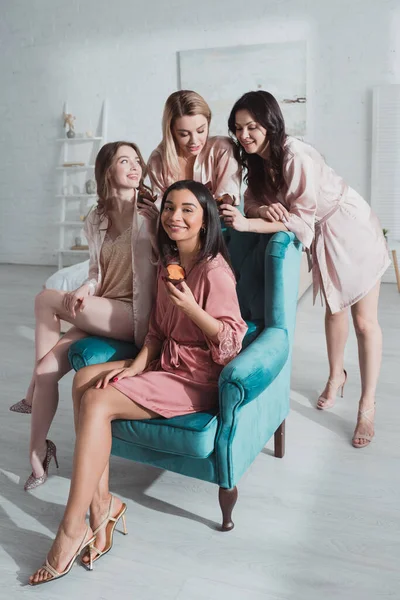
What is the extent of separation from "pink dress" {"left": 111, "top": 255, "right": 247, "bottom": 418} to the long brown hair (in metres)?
0.53

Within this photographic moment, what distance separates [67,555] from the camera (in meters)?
1.75

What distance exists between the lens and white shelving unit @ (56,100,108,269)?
6.36 metres

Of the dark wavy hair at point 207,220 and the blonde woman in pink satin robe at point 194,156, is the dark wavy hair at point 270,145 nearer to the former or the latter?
the blonde woman in pink satin robe at point 194,156

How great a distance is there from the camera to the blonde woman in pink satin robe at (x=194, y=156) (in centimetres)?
221

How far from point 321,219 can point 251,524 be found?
47.2 inches

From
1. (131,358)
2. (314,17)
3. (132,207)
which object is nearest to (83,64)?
(314,17)

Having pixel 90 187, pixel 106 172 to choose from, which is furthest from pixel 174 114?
pixel 90 187

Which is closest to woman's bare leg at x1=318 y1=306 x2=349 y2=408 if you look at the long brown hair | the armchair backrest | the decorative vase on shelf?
the armchair backrest

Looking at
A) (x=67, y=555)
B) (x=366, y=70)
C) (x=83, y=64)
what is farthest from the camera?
(x=83, y=64)

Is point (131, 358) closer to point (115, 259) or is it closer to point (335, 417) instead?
point (115, 259)

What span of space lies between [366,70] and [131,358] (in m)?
4.05

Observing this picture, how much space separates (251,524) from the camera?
2025 mm

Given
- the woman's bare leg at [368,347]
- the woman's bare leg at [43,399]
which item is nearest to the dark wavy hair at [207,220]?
the woman's bare leg at [43,399]

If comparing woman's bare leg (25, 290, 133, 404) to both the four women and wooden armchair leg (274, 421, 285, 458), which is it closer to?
the four women
